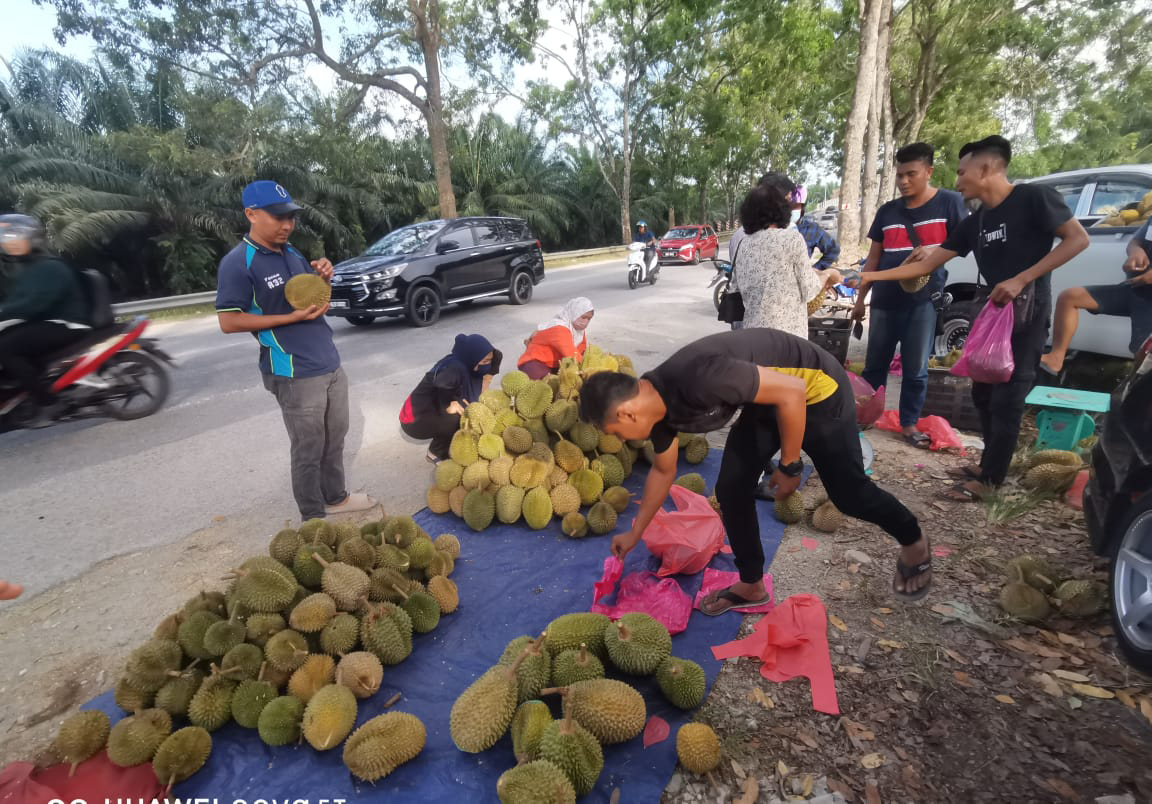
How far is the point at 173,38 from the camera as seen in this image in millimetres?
14375

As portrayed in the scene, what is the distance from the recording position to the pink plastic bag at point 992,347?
2.97m

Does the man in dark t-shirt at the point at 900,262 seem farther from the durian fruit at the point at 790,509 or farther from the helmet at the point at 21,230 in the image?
the helmet at the point at 21,230

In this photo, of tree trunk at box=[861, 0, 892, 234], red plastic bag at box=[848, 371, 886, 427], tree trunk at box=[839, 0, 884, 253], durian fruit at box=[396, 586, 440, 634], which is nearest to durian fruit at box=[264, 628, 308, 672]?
durian fruit at box=[396, 586, 440, 634]

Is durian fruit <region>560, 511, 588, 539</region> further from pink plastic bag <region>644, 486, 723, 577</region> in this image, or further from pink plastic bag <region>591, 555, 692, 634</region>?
pink plastic bag <region>591, 555, 692, 634</region>

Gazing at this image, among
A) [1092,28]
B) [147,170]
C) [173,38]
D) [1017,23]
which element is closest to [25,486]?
[147,170]

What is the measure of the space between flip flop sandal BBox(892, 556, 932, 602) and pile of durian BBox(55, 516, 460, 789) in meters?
2.00

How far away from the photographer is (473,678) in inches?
87.8

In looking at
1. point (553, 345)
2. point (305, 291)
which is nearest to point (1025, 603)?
point (553, 345)

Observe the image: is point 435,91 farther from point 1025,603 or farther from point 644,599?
point 1025,603

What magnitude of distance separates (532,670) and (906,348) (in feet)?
10.8

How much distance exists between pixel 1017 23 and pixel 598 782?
2215 centimetres

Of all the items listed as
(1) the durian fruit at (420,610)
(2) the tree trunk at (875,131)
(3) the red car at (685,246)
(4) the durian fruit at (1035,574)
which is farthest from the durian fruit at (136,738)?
(3) the red car at (685,246)

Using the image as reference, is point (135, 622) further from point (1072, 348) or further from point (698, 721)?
point (1072, 348)

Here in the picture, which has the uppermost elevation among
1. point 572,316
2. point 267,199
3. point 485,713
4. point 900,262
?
point 267,199
